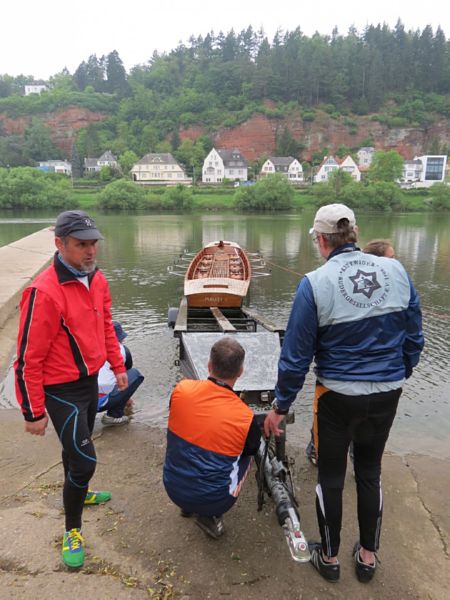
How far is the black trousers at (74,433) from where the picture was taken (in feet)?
9.07

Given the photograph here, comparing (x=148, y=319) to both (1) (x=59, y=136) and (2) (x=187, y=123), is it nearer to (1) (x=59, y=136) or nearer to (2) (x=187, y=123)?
(2) (x=187, y=123)

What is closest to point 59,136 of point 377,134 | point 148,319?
point 377,134

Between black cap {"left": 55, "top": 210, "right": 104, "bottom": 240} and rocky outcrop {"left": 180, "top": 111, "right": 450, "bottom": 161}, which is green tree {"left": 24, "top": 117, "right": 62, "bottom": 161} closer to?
rocky outcrop {"left": 180, "top": 111, "right": 450, "bottom": 161}

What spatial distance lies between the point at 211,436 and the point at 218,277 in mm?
10791

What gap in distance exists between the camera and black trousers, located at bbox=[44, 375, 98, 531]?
277 cm

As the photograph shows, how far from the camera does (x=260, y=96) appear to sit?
147875 mm

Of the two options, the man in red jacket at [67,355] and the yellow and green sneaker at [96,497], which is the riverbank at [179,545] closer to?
the yellow and green sneaker at [96,497]

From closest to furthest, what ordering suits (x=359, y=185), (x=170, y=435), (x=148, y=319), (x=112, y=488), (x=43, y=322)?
(x=43, y=322)
(x=170, y=435)
(x=112, y=488)
(x=148, y=319)
(x=359, y=185)

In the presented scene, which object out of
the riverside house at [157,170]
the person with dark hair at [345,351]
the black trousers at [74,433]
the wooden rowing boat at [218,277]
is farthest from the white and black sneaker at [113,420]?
the riverside house at [157,170]

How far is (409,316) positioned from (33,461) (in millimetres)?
3769

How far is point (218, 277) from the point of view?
1341 centimetres

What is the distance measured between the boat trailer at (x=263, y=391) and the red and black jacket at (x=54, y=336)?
162 cm

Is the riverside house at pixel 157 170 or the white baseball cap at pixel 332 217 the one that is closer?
the white baseball cap at pixel 332 217

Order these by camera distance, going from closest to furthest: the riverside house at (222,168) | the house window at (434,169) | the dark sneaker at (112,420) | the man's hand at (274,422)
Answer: the man's hand at (274,422) < the dark sneaker at (112,420) < the house window at (434,169) < the riverside house at (222,168)
